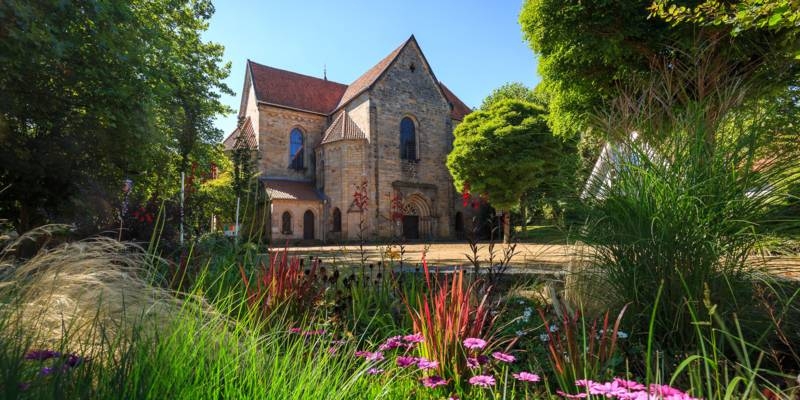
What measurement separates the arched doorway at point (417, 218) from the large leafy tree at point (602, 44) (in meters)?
19.1

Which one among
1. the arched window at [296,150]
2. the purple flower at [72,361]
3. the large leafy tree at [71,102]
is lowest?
the purple flower at [72,361]

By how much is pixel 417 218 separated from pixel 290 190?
903cm

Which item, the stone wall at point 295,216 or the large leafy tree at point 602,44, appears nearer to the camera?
the large leafy tree at point 602,44

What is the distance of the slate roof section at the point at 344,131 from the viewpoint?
27.0 meters

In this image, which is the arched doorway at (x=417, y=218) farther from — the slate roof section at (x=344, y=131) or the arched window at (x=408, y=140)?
the slate roof section at (x=344, y=131)

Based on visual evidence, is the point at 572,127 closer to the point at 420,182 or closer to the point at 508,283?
the point at 508,283

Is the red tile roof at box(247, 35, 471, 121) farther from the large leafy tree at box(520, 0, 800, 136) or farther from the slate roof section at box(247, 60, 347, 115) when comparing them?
the large leafy tree at box(520, 0, 800, 136)

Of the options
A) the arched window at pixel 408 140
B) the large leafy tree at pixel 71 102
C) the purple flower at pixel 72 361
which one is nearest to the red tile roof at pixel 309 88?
the arched window at pixel 408 140

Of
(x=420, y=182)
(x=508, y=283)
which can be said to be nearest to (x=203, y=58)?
(x=420, y=182)

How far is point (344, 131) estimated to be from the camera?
Result: 27.2 m

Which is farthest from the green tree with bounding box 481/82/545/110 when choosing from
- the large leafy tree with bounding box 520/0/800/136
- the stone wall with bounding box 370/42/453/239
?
the large leafy tree with bounding box 520/0/800/136

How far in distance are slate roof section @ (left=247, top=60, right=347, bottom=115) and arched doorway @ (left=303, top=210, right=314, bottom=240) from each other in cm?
808

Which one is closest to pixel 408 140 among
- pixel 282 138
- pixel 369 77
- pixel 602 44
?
pixel 369 77

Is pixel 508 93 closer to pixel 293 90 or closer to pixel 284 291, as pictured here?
pixel 293 90
